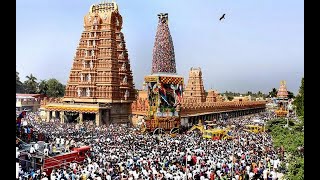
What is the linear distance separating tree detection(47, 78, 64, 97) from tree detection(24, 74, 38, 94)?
2408 mm

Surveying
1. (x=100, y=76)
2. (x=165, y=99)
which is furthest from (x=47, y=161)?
(x=100, y=76)

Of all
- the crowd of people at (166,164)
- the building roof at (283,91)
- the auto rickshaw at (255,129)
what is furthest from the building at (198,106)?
the crowd of people at (166,164)

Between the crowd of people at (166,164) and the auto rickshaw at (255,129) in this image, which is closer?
the crowd of people at (166,164)

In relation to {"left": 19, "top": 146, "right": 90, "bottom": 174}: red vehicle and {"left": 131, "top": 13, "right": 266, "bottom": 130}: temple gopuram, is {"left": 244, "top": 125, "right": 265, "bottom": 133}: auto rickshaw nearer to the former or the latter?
{"left": 131, "top": 13, "right": 266, "bottom": 130}: temple gopuram

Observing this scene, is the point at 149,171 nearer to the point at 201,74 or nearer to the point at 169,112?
the point at 169,112

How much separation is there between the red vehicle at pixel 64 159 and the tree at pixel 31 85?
53.3 m

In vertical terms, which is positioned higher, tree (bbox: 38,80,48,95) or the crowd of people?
tree (bbox: 38,80,48,95)

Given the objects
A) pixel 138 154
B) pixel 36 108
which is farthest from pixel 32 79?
pixel 138 154

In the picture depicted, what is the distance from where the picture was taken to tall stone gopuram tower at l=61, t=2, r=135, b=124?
42.9 meters

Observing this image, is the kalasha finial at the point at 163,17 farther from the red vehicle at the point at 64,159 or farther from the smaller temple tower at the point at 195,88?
the red vehicle at the point at 64,159

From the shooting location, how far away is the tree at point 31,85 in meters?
68.4

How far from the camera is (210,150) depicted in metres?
20.0

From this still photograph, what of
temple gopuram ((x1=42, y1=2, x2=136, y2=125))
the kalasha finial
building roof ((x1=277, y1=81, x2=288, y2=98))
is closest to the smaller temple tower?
building roof ((x1=277, y1=81, x2=288, y2=98))

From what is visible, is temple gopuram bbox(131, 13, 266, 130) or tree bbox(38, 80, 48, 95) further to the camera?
tree bbox(38, 80, 48, 95)
